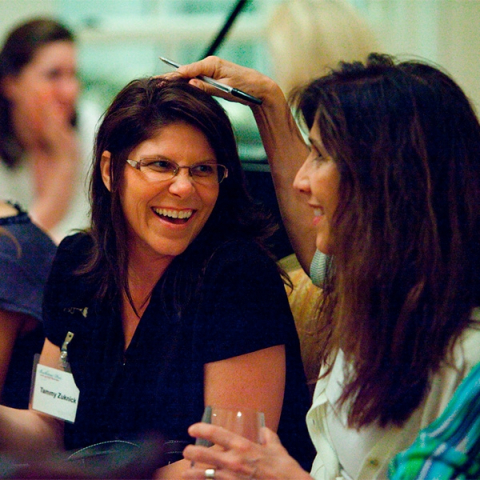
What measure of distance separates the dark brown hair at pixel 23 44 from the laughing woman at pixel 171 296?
7.13 ft

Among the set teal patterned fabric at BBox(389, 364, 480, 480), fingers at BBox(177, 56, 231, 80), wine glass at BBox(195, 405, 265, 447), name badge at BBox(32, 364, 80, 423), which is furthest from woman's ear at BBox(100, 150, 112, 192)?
teal patterned fabric at BBox(389, 364, 480, 480)

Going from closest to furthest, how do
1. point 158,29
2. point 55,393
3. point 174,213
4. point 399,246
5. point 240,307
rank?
point 399,246 < point 240,307 < point 174,213 < point 55,393 < point 158,29

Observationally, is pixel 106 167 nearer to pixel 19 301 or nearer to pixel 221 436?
pixel 19 301

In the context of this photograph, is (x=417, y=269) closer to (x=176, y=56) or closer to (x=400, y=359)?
(x=400, y=359)

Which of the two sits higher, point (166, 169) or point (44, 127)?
point (166, 169)

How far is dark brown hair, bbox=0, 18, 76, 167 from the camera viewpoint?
3.64m

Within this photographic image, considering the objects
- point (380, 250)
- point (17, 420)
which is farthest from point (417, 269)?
point (17, 420)

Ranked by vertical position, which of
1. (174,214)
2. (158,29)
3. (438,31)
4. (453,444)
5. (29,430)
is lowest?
(29,430)

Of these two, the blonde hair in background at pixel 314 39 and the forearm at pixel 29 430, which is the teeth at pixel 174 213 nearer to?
the forearm at pixel 29 430

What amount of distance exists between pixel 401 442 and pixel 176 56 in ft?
16.9

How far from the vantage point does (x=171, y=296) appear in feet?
5.51

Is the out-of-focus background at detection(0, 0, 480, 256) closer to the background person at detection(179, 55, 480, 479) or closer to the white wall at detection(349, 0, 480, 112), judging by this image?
the white wall at detection(349, 0, 480, 112)

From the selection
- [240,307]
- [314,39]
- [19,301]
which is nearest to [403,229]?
[240,307]

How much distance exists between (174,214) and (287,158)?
0.34 m
